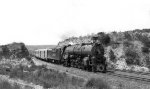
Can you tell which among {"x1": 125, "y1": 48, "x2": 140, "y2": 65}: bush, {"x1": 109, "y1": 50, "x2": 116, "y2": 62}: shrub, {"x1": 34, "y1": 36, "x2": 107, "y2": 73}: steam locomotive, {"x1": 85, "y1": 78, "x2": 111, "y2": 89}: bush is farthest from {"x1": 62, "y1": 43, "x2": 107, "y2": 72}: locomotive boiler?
{"x1": 85, "y1": 78, "x2": 111, "y2": 89}: bush

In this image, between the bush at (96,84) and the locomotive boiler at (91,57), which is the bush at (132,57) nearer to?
A: the locomotive boiler at (91,57)

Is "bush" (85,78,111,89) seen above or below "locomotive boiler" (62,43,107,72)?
below

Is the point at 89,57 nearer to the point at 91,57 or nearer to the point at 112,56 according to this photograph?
the point at 91,57

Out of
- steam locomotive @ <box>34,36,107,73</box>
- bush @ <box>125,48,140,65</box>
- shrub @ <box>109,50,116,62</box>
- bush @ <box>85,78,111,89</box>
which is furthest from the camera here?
shrub @ <box>109,50,116,62</box>

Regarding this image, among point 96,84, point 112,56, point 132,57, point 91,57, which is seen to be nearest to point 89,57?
point 91,57

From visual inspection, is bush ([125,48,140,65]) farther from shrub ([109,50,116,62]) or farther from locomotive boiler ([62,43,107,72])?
locomotive boiler ([62,43,107,72])

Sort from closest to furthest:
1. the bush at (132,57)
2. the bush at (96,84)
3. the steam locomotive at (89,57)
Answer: the bush at (96,84)
the steam locomotive at (89,57)
the bush at (132,57)

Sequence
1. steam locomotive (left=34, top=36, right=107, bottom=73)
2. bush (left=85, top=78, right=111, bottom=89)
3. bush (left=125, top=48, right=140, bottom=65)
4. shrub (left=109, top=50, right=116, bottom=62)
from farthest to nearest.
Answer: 1. shrub (left=109, top=50, right=116, bottom=62)
2. bush (left=125, top=48, right=140, bottom=65)
3. steam locomotive (left=34, top=36, right=107, bottom=73)
4. bush (left=85, top=78, right=111, bottom=89)

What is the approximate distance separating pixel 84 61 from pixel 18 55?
2742 centimetres

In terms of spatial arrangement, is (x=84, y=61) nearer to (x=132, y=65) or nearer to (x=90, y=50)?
(x=90, y=50)

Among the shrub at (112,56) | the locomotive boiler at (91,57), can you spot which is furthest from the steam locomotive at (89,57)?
the shrub at (112,56)

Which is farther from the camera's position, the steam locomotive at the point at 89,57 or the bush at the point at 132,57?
the bush at the point at 132,57

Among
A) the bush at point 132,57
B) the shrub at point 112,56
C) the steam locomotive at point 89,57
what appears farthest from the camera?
the shrub at point 112,56

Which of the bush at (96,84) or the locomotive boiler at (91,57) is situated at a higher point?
the locomotive boiler at (91,57)
